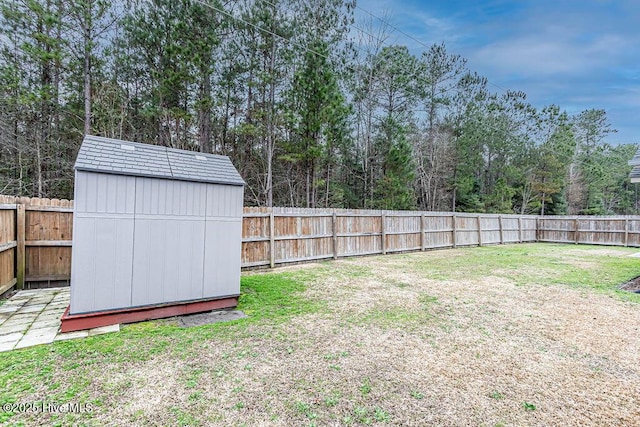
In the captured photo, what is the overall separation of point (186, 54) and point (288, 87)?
3.50 meters

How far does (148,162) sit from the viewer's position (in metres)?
3.56

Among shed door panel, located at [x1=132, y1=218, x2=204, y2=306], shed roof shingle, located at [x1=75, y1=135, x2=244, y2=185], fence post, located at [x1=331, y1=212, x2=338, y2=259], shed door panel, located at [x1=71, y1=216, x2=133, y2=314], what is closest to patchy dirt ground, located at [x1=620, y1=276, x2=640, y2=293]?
fence post, located at [x1=331, y1=212, x2=338, y2=259]

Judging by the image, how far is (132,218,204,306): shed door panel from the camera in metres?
3.35

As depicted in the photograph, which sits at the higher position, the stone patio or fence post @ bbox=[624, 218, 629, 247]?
fence post @ bbox=[624, 218, 629, 247]

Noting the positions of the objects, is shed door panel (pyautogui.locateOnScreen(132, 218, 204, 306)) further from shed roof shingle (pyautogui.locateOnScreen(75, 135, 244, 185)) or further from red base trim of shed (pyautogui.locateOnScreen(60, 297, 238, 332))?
shed roof shingle (pyautogui.locateOnScreen(75, 135, 244, 185))

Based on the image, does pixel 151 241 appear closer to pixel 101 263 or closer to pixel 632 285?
pixel 101 263

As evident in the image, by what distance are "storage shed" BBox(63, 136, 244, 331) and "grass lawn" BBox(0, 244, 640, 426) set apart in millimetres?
344

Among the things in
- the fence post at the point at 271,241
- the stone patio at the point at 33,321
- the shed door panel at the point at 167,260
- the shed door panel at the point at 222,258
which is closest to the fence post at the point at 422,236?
the fence post at the point at 271,241

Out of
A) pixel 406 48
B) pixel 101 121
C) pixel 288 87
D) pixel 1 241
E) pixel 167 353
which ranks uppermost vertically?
pixel 406 48

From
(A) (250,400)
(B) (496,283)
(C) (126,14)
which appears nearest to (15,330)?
(A) (250,400)

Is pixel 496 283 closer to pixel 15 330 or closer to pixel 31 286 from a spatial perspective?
pixel 15 330

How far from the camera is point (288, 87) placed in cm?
1116

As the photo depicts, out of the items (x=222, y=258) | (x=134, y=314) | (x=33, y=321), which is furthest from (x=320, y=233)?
(x=33, y=321)

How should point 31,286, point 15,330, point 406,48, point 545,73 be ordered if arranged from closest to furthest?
point 15,330 < point 31,286 < point 406,48 < point 545,73
